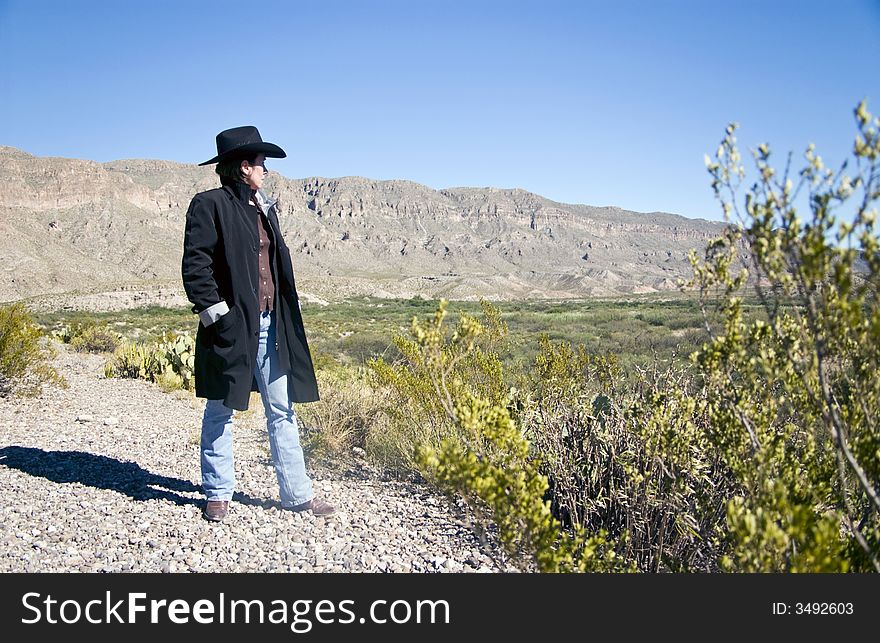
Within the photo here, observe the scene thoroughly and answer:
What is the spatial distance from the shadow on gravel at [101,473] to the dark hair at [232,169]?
206cm

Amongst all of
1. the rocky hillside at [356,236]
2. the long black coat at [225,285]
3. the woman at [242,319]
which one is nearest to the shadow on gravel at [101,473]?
the woman at [242,319]

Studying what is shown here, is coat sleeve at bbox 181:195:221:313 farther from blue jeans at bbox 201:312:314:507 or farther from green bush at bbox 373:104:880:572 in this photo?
green bush at bbox 373:104:880:572

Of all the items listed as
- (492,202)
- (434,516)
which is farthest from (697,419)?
(492,202)

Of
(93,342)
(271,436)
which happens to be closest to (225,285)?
(271,436)

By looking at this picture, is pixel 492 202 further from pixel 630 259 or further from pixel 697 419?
pixel 697 419

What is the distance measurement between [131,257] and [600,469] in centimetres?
9354

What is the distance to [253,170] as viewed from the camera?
3592 mm

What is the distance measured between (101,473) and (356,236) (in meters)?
132

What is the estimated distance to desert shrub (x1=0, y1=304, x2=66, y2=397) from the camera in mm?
7016

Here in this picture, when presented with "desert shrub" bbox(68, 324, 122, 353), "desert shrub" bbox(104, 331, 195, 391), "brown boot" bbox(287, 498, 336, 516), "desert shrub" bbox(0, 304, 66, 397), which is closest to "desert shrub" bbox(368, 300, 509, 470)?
"brown boot" bbox(287, 498, 336, 516)

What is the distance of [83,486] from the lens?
414 centimetres

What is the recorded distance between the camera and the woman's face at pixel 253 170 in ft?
11.8

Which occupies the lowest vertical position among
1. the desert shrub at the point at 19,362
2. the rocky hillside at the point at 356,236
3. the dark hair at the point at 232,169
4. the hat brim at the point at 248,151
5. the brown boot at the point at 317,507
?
the brown boot at the point at 317,507

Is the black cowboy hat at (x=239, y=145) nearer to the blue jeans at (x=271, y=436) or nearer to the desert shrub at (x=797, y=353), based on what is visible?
the blue jeans at (x=271, y=436)
